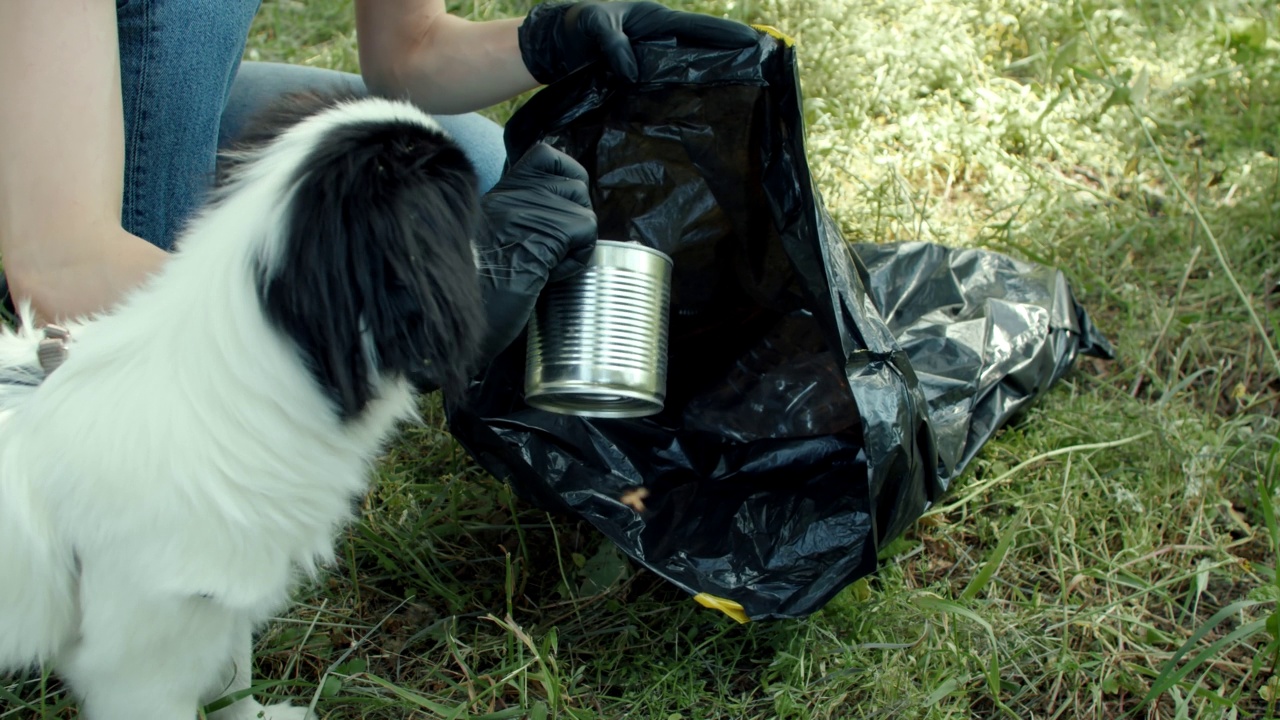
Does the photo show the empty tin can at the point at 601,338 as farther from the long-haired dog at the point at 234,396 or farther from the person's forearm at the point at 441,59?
the person's forearm at the point at 441,59

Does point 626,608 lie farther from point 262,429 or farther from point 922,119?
point 922,119

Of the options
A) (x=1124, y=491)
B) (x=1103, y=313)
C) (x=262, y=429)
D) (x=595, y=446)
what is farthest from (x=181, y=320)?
(x=1103, y=313)

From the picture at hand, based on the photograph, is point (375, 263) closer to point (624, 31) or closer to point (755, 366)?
point (624, 31)

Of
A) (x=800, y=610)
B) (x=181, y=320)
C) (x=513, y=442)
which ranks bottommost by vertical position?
(x=800, y=610)

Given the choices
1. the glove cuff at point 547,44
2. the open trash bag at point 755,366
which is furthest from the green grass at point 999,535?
the glove cuff at point 547,44

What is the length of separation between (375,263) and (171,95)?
3.82 feet

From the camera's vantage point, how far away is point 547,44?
198 cm

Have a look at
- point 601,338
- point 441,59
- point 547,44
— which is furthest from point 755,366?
point 441,59

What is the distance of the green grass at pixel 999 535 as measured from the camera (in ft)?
5.96

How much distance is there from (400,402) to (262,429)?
0.18 metres

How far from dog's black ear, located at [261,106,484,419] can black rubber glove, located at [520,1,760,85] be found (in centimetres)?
61

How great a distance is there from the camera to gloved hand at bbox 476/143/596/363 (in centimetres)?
151

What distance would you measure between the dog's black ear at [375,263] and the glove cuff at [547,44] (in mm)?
723

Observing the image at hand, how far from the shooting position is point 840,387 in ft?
7.11
